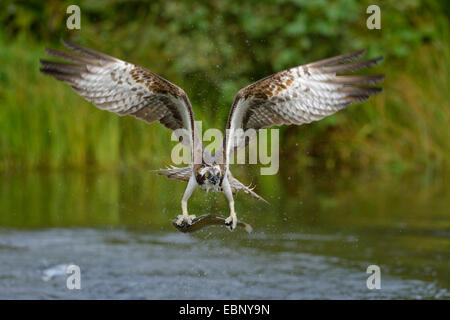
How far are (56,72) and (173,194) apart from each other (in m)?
6.27

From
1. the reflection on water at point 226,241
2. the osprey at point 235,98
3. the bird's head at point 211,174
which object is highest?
the osprey at point 235,98

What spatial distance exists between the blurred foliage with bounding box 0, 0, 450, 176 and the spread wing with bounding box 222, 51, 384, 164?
7355mm

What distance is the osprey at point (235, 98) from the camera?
256 inches

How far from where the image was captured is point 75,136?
15.2 m

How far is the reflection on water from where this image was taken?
8.49 meters

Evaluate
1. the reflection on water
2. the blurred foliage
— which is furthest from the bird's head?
the blurred foliage

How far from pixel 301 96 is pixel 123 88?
1412mm

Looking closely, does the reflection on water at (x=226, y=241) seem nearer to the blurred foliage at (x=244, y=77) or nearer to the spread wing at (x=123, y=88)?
the blurred foliage at (x=244, y=77)

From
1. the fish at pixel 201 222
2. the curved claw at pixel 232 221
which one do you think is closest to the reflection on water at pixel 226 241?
the fish at pixel 201 222

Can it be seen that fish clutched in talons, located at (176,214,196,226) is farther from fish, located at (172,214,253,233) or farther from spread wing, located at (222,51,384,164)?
spread wing, located at (222,51,384,164)

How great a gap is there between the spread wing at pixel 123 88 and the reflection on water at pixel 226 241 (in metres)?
2.14

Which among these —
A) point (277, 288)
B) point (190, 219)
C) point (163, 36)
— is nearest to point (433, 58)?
point (163, 36)

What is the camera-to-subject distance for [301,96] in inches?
271

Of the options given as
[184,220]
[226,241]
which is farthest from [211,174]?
[226,241]
